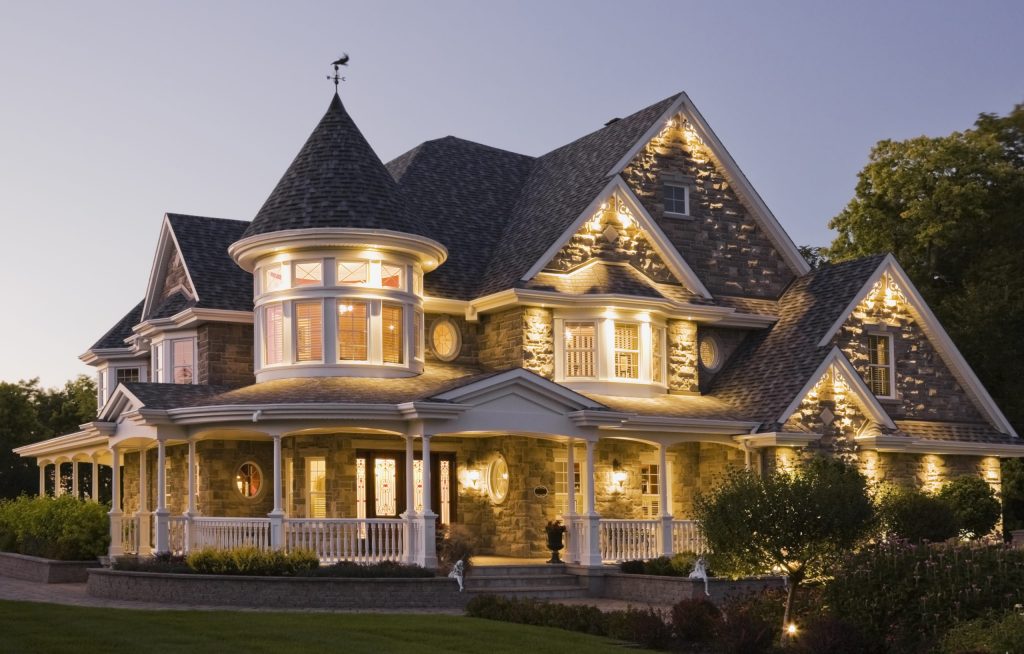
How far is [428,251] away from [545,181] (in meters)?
6.81

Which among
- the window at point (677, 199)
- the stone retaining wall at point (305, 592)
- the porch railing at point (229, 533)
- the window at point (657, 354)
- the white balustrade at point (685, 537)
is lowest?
the stone retaining wall at point (305, 592)

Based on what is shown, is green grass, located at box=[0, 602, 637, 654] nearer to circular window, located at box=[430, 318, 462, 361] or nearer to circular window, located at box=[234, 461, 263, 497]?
circular window, located at box=[234, 461, 263, 497]

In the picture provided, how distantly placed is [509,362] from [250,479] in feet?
20.1

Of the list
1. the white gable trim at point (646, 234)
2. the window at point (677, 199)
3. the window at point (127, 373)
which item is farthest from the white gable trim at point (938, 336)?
the window at point (127, 373)

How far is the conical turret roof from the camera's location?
28.2 metres

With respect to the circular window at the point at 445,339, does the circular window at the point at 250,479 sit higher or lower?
lower

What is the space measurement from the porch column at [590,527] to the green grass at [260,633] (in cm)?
640

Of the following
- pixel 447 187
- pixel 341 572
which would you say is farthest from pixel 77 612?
pixel 447 187

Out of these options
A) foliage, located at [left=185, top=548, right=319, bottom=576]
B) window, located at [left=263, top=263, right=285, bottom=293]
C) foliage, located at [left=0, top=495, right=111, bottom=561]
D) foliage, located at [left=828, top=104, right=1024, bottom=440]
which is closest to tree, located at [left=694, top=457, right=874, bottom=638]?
foliage, located at [left=185, top=548, right=319, bottom=576]

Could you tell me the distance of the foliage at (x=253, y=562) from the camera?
24281mm

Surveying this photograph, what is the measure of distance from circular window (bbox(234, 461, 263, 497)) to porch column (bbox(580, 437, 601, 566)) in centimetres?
724

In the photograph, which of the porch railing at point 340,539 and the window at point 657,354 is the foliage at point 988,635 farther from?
the window at point 657,354

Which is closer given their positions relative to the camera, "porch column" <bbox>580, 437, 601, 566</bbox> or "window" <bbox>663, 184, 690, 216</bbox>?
"porch column" <bbox>580, 437, 601, 566</bbox>

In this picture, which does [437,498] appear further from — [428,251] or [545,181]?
[545,181]
